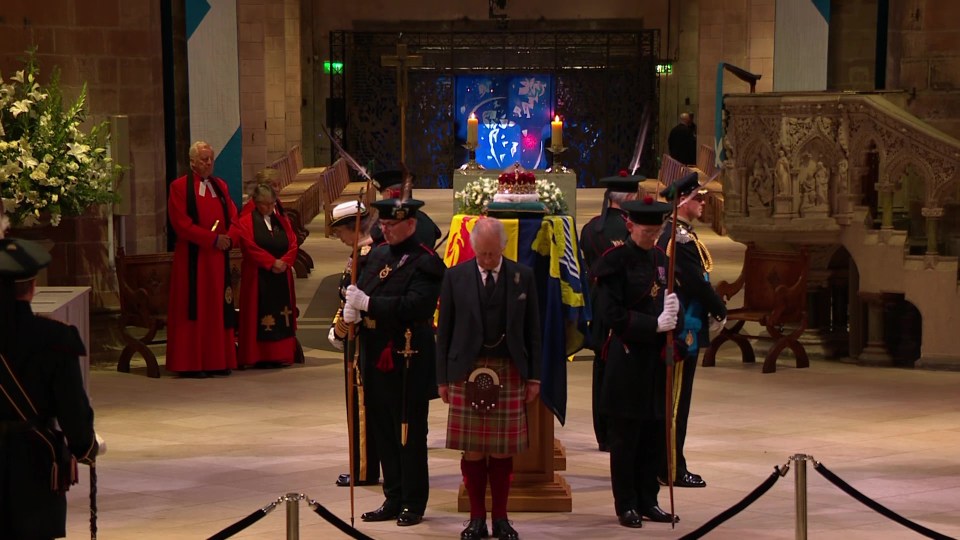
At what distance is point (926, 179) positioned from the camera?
13.3 metres

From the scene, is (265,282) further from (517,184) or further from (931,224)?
(931,224)

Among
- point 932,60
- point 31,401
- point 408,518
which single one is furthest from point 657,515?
point 932,60

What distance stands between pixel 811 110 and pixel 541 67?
64.3 ft

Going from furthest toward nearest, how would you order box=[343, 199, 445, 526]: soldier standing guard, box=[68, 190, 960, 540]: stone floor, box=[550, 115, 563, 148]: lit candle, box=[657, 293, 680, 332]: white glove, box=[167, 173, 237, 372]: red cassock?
1. box=[167, 173, 237, 372]: red cassock
2. box=[550, 115, 563, 148]: lit candle
3. box=[68, 190, 960, 540]: stone floor
4. box=[343, 199, 445, 526]: soldier standing guard
5. box=[657, 293, 680, 332]: white glove

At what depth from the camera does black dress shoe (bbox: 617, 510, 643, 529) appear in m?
8.05

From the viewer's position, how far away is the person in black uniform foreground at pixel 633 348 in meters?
8.02

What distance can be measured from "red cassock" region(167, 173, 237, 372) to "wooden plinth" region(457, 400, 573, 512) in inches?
188

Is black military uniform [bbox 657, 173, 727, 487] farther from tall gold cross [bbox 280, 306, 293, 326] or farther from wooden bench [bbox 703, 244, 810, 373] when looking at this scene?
tall gold cross [bbox 280, 306, 293, 326]

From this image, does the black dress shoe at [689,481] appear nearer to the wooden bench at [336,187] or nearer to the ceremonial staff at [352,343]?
the ceremonial staff at [352,343]

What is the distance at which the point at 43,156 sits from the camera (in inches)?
487

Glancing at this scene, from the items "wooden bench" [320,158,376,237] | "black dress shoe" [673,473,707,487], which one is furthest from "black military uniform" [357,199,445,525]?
"wooden bench" [320,158,376,237]

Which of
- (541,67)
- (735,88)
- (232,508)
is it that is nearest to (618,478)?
(232,508)

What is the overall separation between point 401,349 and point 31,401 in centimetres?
247

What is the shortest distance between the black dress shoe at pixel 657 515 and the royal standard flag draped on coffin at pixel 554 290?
62cm
